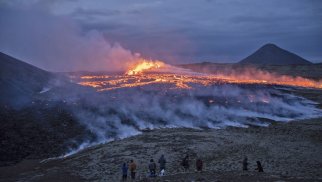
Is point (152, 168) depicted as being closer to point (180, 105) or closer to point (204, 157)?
point (204, 157)

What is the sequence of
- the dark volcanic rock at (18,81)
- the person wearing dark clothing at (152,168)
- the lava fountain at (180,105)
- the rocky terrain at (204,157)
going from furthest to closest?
the dark volcanic rock at (18,81) < the lava fountain at (180,105) < the person wearing dark clothing at (152,168) < the rocky terrain at (204,157)

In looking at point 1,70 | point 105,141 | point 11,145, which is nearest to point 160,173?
point 105,141

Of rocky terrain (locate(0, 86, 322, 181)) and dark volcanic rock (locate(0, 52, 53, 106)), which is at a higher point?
dark volcanic rock (locate(0, 52, 53, 106))

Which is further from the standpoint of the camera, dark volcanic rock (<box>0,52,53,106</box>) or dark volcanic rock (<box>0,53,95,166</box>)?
dark volcanic rock (<box>0,52,53,106</box>)

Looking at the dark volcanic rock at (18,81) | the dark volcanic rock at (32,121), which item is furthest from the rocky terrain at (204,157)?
the dark volcanic rock at (18,81)

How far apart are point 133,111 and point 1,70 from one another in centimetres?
2873

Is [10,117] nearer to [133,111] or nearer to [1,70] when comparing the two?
[133,111]

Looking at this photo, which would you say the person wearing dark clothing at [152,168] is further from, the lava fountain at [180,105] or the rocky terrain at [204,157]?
the lava fountain at [180,105]

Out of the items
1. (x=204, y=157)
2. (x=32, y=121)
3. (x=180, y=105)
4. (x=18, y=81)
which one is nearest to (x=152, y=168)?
(x=204, y=157)

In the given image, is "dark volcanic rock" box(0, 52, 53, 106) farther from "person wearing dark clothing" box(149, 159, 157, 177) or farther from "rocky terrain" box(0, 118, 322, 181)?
"person wearing dark clothing" box(149, 159, 157, 177)

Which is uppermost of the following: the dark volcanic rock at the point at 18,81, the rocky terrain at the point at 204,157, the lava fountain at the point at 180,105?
the dark volcanic rock at the point at 18,81

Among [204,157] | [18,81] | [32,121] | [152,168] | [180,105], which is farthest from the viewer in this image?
[18,81]

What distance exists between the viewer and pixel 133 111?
67.0m

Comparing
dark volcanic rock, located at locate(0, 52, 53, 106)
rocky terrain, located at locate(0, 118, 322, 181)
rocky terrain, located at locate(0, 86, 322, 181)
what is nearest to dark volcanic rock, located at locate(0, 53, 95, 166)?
dark volcanic rock, located at locate(0, 52, 53, 106)
